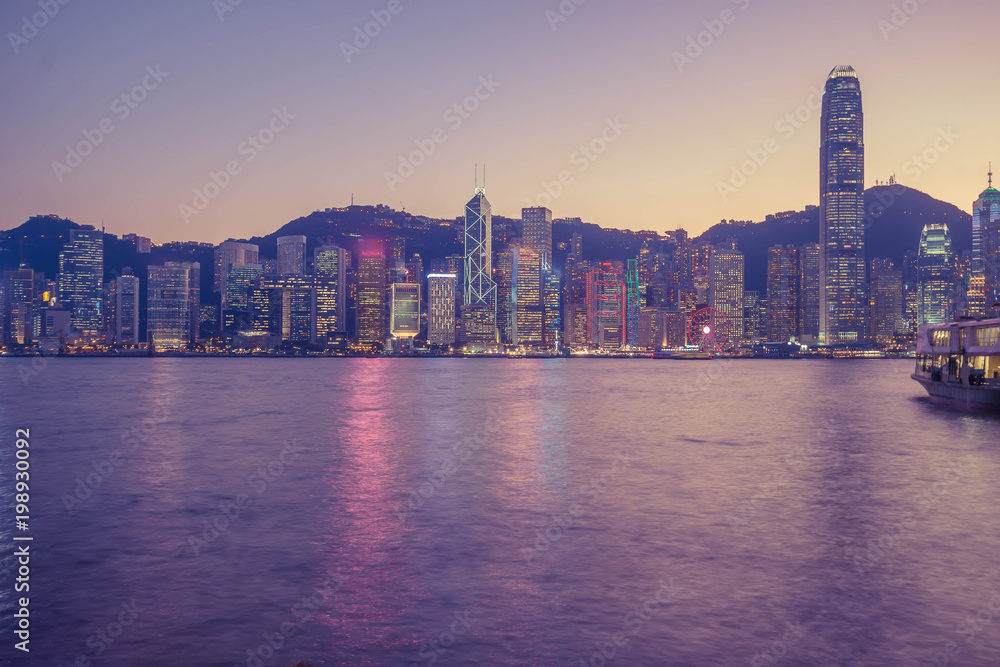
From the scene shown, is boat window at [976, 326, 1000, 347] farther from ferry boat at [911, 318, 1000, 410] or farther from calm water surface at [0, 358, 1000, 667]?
calm water surface at [0, 358, 1000, 667]

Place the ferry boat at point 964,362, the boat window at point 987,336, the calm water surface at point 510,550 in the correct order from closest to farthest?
the calm water surface at point 510,550 < the boat window at point 987,336 < the ferry boat at point 964,362

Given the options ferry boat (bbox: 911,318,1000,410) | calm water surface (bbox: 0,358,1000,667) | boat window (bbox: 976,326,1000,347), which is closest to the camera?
calm water surface (bbox: 0,358,1000,667)

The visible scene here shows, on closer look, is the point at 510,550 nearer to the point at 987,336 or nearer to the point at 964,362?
the point at 987,336

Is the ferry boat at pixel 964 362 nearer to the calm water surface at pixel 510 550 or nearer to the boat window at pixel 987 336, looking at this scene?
the boat window at pixel 987 336

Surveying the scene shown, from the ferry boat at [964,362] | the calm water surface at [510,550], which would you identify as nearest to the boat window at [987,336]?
the ferry boat at [964,362]

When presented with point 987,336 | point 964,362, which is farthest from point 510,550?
point 964,362

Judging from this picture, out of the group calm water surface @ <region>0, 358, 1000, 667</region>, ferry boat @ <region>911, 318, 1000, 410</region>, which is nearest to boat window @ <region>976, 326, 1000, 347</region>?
ferry boat @ <region>911, 318, 1000, 410</region>

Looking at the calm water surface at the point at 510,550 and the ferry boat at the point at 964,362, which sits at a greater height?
the ferry boat at the point at 964,362

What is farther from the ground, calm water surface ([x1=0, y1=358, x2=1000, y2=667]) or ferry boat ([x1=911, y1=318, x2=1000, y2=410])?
ferry boat ([x1=911, y1=318, x2=1000, y2=410])
